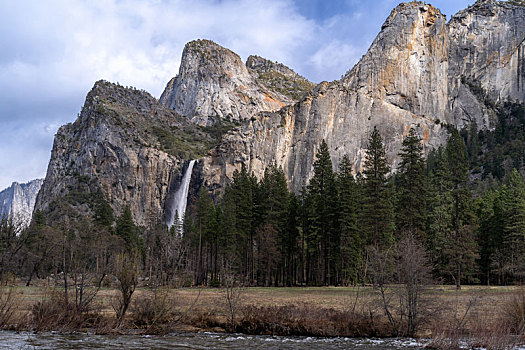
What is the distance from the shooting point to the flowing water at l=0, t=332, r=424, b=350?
20297 millimetres

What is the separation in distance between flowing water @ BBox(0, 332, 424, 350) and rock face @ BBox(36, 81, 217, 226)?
11463cm

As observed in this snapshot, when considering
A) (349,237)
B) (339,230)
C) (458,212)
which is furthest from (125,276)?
(458,212)

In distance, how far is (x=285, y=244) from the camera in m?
58.2

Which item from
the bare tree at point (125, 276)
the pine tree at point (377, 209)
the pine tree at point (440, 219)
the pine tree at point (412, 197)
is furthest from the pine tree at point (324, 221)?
the bare tree at point (125, 276)

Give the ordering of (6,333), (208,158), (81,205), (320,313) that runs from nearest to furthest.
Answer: (6,333) → (320,313) → (81,205) → (208,158)

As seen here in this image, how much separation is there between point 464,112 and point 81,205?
13304cm

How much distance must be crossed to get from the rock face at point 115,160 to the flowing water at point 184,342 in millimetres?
114634

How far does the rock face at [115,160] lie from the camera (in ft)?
478

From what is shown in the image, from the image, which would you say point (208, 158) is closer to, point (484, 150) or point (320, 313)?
point (484, 150)

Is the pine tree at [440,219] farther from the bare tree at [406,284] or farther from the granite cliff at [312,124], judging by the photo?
the granite cliff at [312,124]

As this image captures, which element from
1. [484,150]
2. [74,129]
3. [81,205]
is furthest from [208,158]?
[484,150]

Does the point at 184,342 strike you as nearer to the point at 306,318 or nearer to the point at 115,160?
the point at 306,318

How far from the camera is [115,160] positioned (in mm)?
149125

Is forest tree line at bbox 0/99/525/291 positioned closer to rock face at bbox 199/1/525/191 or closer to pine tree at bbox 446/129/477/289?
pine tree at bbox 446/129/477/289
